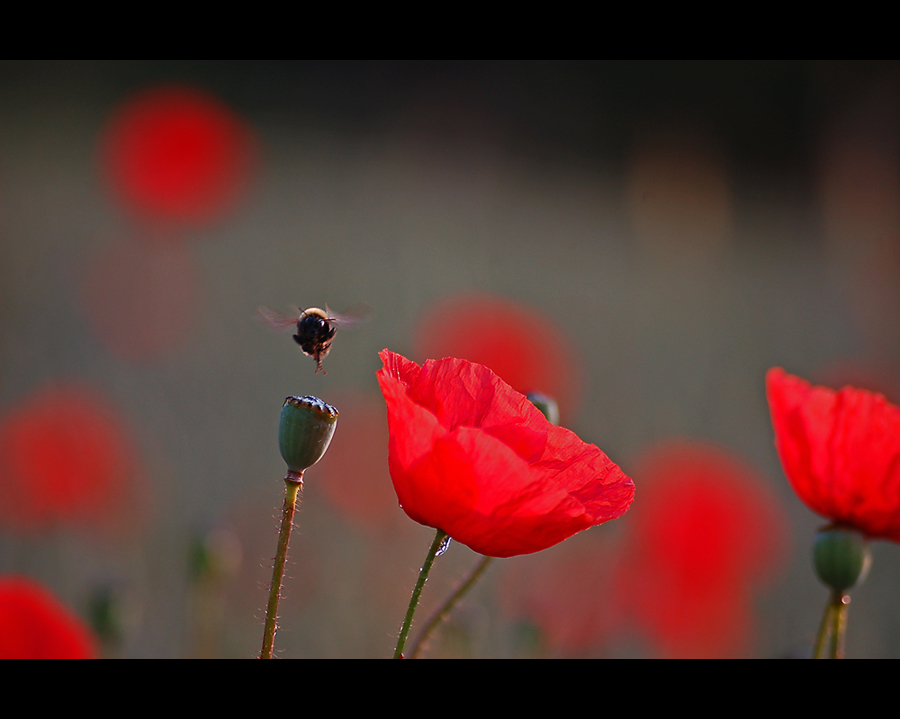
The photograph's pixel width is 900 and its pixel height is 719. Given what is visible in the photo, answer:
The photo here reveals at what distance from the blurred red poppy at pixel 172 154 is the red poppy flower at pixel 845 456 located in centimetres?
195

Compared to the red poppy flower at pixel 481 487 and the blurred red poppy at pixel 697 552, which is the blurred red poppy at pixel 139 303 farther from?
the red poppy flower at pixel 481 487

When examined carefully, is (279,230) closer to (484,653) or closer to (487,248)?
(487,248)

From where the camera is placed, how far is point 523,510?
18.4 inches

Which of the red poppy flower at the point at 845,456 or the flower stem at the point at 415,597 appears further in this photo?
the red poppy flower at the point at 845,456

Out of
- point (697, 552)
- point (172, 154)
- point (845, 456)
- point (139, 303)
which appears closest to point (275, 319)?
point (845, 456)

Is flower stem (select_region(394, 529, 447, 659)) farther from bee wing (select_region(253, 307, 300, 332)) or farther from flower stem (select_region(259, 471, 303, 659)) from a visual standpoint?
bee wing (select_region(253, 307, 300, 332))

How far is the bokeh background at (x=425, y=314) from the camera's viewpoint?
1.44m

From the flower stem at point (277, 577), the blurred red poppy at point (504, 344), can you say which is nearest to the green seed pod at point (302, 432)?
the flower stem at point (277, 577)

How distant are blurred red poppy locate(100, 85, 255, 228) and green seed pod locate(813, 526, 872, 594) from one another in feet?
6.57

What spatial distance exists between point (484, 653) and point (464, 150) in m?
3.49

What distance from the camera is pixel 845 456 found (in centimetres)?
58

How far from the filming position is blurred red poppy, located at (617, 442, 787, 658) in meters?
1.38

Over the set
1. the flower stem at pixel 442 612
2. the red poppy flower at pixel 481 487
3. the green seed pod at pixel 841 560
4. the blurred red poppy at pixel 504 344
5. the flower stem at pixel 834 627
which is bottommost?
the blurred red poppy at pixel 504 344

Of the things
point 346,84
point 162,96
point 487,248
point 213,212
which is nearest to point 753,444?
point 487,248
